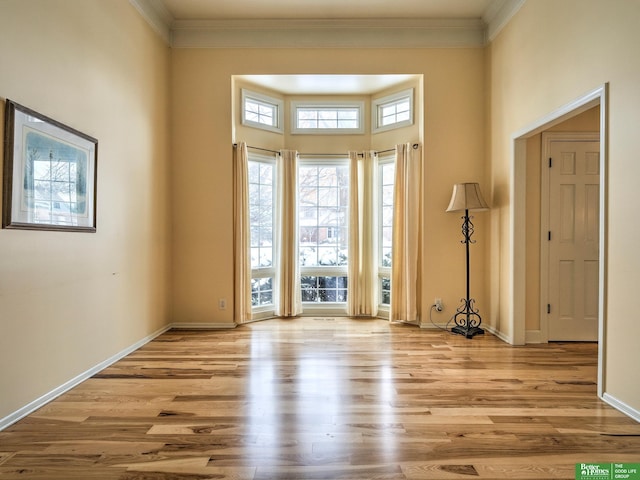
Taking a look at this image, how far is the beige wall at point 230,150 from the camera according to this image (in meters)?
4.70

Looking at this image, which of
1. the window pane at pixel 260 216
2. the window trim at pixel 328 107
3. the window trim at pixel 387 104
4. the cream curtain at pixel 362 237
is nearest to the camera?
the window trim at pixel 387 104

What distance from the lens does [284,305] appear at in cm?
523

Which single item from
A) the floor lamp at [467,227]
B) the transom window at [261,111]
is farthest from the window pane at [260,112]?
the floor lamp at [467,227]

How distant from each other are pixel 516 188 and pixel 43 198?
13.4ft

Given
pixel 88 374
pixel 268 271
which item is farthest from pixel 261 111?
pixel 88 374

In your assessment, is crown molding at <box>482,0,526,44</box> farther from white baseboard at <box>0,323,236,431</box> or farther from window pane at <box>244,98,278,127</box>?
white baseboard at <box>0,323,236,431</box>

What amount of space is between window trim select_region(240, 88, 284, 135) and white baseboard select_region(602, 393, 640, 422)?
14.6 feet

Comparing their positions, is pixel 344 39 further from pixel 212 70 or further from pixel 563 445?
pixel 563 445

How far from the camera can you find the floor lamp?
168 inches

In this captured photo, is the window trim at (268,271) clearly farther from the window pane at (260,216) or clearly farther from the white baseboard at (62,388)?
the white baseboard at (62,388)

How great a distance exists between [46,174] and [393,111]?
13.1ft

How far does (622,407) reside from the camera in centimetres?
250

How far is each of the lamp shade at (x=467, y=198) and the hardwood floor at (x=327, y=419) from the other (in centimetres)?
151

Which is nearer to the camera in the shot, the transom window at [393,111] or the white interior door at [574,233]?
the white interior door at [574,233]
